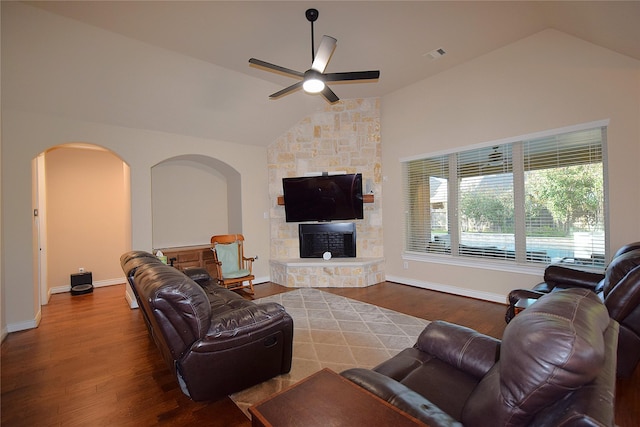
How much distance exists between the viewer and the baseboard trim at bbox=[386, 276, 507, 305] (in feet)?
14.1

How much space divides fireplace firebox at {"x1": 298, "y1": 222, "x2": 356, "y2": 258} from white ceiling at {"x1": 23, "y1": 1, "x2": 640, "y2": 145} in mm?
2811

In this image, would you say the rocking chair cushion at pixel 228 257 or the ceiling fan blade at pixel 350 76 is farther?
the rocking chair cushion at pixel 228 257

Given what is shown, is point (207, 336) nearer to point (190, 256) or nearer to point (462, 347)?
point (462, 347)

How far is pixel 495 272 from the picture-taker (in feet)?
14.2

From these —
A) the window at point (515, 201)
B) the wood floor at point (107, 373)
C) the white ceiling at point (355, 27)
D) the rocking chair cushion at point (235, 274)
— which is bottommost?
the wood floor at point (107, 373)

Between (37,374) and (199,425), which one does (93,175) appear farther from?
(199,425)

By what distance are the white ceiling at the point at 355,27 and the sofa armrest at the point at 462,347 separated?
2947 mm

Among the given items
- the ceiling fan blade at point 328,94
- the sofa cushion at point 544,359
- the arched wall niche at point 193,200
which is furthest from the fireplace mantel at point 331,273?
the sofa cushion at point 544,359

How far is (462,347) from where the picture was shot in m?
1.76

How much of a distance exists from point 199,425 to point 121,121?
426cm

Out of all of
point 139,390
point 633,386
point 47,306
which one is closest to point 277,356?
point 139,390

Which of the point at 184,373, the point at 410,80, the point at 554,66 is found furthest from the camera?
the point at 410,80

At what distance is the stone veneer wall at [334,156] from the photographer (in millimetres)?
5766

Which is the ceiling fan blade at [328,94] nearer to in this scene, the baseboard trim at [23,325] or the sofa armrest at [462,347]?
the sofa armrest at [462,347]
